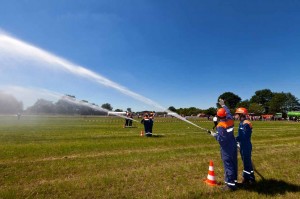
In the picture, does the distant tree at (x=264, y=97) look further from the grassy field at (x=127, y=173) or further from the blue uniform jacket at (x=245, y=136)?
the blue uniform jacket at (x=245, y=136)

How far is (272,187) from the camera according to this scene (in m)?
9.61

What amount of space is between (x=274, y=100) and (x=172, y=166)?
17501cm

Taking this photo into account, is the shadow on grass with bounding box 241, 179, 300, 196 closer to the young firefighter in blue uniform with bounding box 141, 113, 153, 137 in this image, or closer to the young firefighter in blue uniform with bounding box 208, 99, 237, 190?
the young firefighter in blue uniform with bounding box 208, 99, 237, 190

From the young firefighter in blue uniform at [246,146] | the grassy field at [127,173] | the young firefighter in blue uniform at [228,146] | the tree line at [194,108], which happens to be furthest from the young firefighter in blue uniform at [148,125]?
the tree line at [194,108]

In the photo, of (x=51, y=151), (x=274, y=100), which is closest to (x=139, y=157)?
(x=51, y=151)

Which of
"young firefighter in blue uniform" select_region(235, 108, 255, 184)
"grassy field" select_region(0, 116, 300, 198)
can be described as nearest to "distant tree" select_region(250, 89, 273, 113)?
"grassy field" select_region(0, 116, 300, 198)

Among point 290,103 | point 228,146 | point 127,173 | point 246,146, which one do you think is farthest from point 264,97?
point 228,146

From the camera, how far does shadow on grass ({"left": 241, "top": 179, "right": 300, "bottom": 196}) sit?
29.9 ft

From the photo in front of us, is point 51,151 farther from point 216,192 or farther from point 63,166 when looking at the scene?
point 216,192

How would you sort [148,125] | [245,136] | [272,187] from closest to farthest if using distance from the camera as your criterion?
[272,187], [245,136], [148,125]

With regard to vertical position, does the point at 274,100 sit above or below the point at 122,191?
above

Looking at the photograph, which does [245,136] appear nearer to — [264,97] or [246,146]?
[246,146]

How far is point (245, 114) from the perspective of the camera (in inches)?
400

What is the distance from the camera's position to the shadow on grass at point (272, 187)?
9113mm
